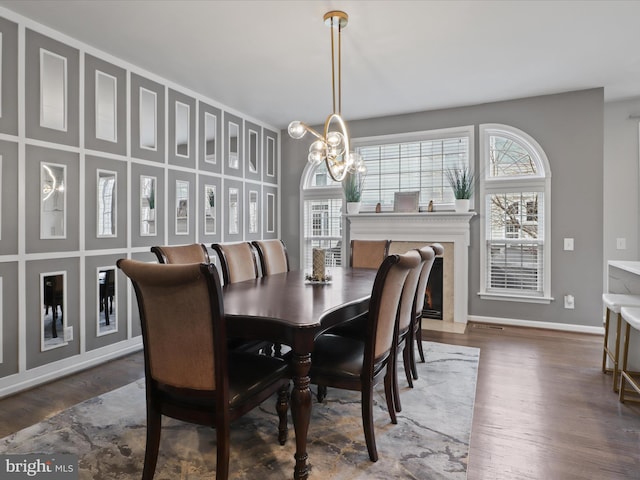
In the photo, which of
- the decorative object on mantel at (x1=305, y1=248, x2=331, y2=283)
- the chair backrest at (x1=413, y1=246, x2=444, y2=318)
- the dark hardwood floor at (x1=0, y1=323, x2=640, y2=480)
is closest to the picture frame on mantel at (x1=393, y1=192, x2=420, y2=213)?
the dark hardwood floor at (x1=0, y1=323, x2=640, y2=480)

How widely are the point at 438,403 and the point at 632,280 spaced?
1.88 metres

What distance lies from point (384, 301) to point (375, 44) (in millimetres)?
2250

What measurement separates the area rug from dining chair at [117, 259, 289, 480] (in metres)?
0.32

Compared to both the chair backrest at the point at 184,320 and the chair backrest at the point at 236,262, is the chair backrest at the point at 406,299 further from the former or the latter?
the chair backrest at the point at 236,262

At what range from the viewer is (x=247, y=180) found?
499 centimetres

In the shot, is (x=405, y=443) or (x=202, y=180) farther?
(x=202, y=180)

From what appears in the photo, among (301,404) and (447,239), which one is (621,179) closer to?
(447,239)

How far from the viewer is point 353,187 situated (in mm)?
4992

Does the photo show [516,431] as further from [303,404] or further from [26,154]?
[26,154]

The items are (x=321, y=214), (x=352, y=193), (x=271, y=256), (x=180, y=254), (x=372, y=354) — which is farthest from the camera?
(x=321, y=214)

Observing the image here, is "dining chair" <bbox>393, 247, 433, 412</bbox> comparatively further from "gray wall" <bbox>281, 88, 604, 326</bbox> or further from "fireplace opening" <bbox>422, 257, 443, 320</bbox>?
"gray wall" <bbox>281, 88, 604, 326</bbox>

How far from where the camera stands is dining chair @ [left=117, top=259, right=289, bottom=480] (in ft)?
4.50

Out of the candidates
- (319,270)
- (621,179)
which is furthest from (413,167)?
(319,270)

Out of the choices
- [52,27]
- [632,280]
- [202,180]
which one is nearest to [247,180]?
[202,180]
